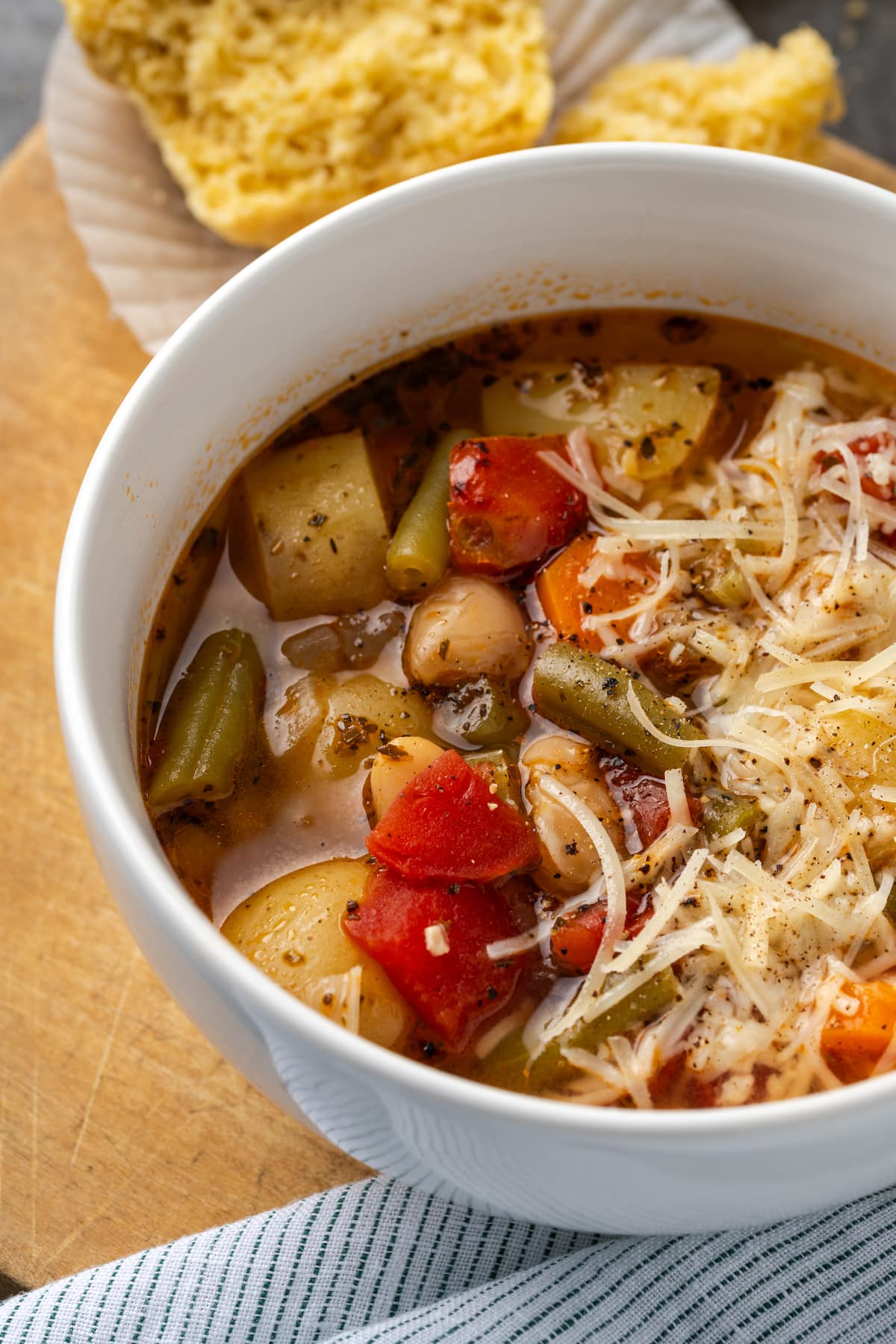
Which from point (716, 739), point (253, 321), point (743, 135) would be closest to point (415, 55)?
point (743, 135)

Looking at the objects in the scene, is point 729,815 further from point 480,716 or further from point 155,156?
point 155,156

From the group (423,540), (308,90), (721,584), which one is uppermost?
(308,90)

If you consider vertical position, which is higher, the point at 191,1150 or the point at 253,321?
the point at 253,321

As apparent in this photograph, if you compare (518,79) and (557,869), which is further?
(518,79)

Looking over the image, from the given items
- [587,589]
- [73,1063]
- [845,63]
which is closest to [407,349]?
[587,589]

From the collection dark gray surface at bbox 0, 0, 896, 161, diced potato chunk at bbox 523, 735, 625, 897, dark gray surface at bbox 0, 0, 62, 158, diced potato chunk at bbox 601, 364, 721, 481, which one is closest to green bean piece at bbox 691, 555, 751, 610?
diced potato chunk at bbox 601, 364, 721, 481

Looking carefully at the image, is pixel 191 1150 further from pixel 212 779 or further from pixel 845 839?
pixel 845 839

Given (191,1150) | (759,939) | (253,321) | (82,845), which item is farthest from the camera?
(82,845)
